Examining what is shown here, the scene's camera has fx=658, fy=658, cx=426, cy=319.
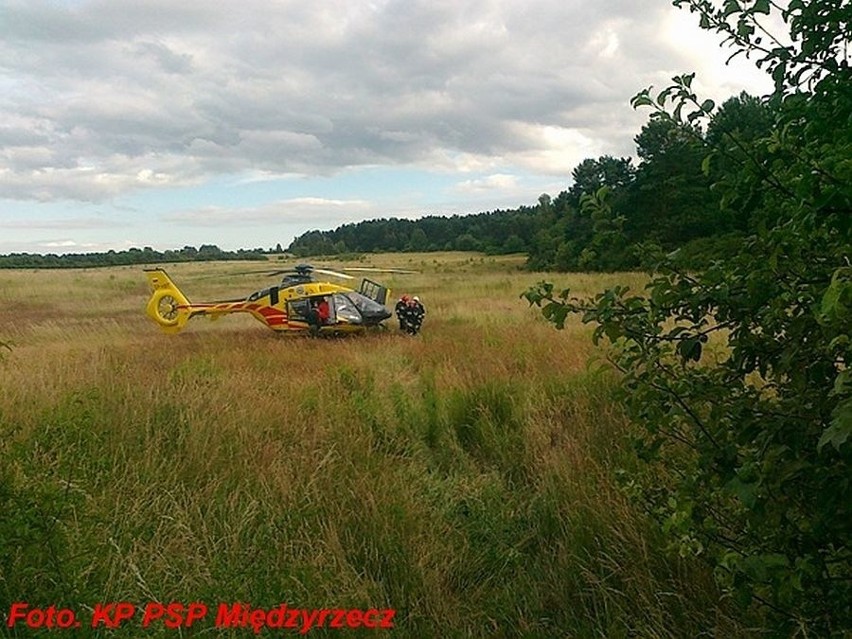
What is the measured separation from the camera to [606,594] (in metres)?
2.90

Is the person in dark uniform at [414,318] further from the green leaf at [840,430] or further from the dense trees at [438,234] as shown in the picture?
the dense trees at [438,234]

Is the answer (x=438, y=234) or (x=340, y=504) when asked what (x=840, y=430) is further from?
(x=438, y=234)

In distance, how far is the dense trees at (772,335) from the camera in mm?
1478

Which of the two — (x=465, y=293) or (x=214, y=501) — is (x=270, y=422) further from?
(x=465, y=293)

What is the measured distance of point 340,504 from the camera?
380 cm

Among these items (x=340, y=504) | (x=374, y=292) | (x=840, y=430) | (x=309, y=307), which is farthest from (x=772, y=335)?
(x=374, y=292)

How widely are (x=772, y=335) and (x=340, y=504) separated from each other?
2667 millimetres

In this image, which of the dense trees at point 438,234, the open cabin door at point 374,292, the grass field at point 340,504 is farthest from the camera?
the dense trees at point 438,234

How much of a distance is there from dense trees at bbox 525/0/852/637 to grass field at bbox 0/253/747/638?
38 cm

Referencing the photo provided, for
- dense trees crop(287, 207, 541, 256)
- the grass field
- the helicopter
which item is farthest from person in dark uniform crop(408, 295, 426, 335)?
dense trees crop(287, 207, 541, 256)

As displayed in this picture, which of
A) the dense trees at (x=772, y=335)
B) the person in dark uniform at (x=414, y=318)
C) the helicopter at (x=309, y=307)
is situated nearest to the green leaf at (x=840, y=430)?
the dense trees at (x=772, y=335)

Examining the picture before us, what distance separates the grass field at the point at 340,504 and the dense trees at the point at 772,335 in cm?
38

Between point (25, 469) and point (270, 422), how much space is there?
1.87m

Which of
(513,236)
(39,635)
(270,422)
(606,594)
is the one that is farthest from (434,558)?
(513,236)
